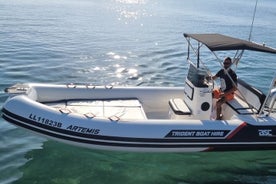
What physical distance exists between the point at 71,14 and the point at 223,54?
12.9 metres

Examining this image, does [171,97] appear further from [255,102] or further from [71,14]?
[71,14]

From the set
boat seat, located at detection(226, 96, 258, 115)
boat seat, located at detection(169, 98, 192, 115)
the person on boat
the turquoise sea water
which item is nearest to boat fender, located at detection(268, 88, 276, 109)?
boat seat, located at detection(226, 96, 258, 115)

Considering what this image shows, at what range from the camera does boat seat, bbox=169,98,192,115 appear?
7.55 meters

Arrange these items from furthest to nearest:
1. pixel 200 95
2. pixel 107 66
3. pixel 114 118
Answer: pixel 107 66 < pixel 200 95 < pixel 114 118

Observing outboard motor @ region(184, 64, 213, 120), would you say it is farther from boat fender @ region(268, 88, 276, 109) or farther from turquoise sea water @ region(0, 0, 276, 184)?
boat fender @ region(268, 88, 276, 109)

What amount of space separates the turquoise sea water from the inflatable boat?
0.52m

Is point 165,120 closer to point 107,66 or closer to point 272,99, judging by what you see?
point 272,99

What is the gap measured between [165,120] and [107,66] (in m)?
7.14

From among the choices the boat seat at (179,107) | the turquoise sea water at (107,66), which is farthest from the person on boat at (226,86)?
the turquoise sea water at (107,66)

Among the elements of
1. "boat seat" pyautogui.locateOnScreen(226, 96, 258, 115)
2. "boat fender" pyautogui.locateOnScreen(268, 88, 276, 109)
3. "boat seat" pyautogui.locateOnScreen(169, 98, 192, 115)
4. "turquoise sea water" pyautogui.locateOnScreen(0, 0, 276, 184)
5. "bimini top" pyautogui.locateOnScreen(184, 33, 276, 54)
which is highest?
"bimini top" pyautogui.locateOnScreen(184, 33, 276, 54)

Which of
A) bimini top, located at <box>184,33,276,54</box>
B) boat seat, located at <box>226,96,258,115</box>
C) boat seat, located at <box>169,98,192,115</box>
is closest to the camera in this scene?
bimini top, located at <box>184,33,276,54</box>

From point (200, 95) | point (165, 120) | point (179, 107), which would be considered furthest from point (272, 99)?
point (165, 120)

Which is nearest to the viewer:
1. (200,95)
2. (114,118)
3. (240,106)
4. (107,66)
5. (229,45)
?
(114,118)

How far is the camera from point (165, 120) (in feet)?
22.5
